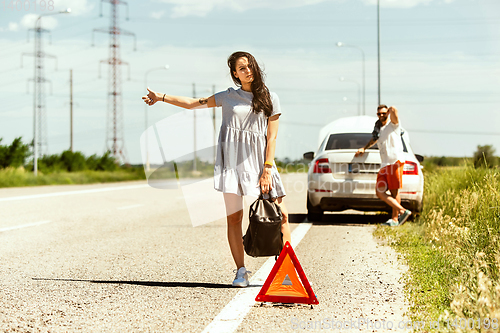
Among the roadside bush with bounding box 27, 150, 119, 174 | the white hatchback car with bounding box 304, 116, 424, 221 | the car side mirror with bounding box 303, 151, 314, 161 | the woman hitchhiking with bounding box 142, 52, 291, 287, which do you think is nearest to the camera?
the woman hitchhiking with bounding box 142, 52, 291, 287

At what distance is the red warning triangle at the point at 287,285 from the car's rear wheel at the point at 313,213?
6069mm

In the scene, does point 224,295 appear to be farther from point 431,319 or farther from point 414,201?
point 414,201

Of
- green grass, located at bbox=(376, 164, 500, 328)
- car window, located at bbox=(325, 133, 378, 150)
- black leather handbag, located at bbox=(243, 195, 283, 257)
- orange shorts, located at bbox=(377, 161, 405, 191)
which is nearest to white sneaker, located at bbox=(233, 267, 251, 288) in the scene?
black leather handbag, located at bbox=(243, 195, 283, 257)

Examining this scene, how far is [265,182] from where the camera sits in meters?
4.95

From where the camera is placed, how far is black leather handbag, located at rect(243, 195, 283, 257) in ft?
16.0

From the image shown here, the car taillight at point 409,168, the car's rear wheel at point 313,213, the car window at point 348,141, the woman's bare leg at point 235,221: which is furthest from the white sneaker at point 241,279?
the car window at point 348,141

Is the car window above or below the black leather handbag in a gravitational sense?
above

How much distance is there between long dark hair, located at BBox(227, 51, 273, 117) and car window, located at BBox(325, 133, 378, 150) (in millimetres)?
6283

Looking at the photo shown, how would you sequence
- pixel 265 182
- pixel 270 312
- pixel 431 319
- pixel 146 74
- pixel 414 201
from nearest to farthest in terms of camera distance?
pixel 431 319 < pixel 270 312 < pixel 265 182 < pixel 414 201 < pixel 146 74

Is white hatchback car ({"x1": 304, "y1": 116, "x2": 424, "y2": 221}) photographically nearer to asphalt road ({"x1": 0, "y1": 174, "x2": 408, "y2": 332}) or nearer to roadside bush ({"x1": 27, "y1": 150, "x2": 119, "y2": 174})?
asphalt road ({"x1": 0, "y1": 174, "x2": 408, "y2": 332})

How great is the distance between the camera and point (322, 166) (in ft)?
34.2

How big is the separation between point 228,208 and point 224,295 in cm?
72

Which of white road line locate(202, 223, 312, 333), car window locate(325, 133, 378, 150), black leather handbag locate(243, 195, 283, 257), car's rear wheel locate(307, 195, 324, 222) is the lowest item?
white road line locate(202, 223, 312, 333)

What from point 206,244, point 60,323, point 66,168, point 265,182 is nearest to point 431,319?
point 265,182
